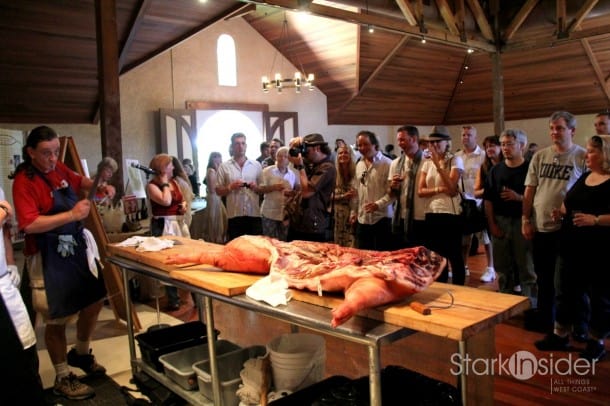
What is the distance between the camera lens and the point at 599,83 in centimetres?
1026

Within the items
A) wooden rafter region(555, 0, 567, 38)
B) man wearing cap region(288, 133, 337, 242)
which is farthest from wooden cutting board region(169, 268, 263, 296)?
wooden rafter region(555, 0, 567, 38)

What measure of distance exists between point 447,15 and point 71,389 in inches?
246

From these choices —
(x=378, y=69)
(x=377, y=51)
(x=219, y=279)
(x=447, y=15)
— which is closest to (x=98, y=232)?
(x=219, y=279)

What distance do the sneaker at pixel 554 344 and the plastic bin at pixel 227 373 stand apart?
77.8 inches

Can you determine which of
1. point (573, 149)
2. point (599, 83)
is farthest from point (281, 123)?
point (573, 149)

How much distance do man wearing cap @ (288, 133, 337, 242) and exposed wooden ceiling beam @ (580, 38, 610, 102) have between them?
7.91 meters

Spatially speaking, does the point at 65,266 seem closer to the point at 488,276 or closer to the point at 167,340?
the point at 167,340

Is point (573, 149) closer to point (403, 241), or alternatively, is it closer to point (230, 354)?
point (403, 241)

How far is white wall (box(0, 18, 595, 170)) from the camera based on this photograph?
9.05 metres

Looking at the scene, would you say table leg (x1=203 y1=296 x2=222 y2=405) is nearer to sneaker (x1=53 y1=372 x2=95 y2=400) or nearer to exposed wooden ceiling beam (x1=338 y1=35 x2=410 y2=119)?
sneaker (x1=53 y1=372 x2=95 y2=400)

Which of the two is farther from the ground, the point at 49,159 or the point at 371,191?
the point at 49,159

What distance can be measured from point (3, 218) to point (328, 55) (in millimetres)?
9031

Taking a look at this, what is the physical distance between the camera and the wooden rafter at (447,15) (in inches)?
259

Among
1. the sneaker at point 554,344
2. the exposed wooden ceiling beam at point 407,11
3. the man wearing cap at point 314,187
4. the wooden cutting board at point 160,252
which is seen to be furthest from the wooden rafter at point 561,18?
the wooden cutting board at point 160,252
